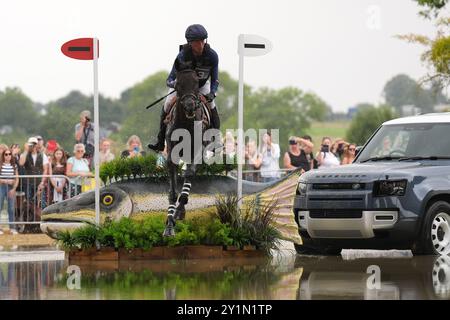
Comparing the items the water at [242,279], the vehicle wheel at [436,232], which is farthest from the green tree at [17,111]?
the vehicle wheel at [436,232]

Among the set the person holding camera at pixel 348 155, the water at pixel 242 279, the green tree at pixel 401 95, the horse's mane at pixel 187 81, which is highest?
the green tree at pixel 401 95

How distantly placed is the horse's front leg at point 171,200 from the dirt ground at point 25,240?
234 inches

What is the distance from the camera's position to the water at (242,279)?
15242 millimetres

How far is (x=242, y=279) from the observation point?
17.1 m

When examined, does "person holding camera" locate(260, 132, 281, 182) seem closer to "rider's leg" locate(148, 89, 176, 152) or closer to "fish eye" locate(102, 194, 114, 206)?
"fish eye" locate(102, 194, 114, 206)

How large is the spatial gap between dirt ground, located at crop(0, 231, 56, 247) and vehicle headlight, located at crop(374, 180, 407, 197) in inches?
350

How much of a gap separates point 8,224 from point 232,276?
11866 millimetres

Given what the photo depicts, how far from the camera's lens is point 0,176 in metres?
28.3

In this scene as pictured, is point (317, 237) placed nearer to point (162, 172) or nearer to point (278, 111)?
point (162, 172)

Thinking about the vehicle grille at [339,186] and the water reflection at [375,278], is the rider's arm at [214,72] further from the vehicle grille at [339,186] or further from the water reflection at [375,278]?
the water reflection at [375,278]

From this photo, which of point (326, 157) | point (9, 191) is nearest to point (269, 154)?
point (326, 157)

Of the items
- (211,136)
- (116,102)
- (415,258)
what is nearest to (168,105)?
(211,136)

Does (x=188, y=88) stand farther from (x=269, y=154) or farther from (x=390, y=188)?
(x=269, y=154)

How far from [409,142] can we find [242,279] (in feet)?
Answer: 16.8
